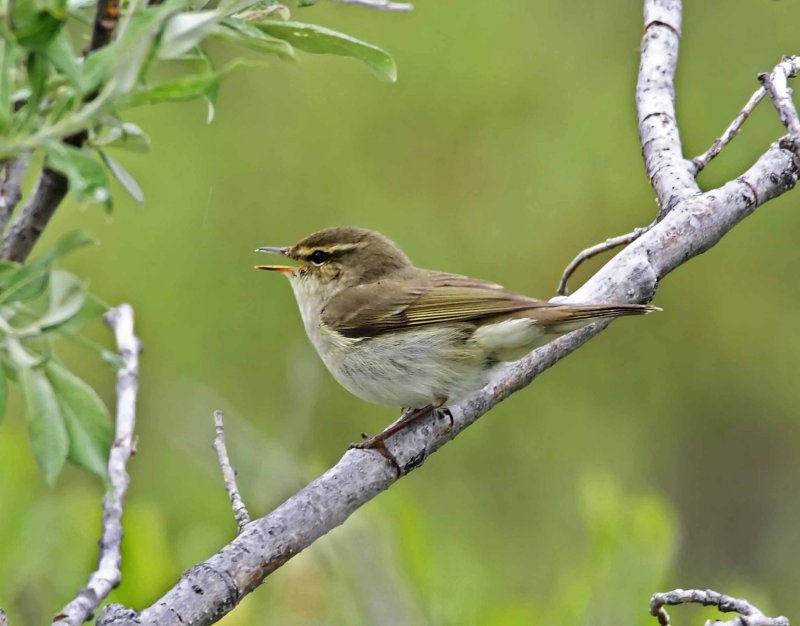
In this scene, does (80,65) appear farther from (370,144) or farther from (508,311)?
(370,144)

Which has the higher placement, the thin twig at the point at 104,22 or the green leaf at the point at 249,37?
the green leaf at the point at 249,37

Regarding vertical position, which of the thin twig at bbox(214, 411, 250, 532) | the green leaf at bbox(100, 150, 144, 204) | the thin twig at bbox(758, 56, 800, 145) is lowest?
the thin twig at bbox(214, 411, 250, 532)

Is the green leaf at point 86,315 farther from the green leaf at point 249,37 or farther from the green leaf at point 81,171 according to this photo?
the green leaf at point 249,37

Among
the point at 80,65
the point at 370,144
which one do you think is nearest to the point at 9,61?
the point at 80,65

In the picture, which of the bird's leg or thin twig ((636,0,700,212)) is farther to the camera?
thin twig ((636,0,700,212))

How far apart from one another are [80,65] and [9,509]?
2.00m

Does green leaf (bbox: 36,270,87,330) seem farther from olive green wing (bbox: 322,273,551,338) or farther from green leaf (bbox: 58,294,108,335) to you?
olive green wing (bbox: 322,273,551,338)

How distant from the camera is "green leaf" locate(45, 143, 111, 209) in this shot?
108 cm

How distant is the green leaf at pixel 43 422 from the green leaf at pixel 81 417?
3cm

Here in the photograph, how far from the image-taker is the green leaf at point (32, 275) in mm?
1103

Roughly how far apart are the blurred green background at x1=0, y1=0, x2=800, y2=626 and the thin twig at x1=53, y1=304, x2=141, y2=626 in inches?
103

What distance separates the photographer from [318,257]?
13.3 feet

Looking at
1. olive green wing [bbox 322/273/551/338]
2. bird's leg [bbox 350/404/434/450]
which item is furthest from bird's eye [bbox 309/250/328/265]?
bird's leg [bbox 350/404/434/450]

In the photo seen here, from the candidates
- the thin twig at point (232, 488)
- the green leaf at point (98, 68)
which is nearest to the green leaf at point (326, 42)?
the green leaf at point (98, 68)
